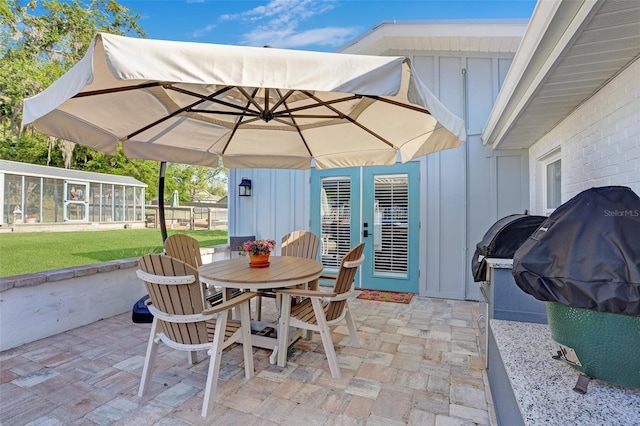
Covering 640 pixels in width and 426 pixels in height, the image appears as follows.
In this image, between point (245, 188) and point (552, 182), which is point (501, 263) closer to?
point (552, 182)

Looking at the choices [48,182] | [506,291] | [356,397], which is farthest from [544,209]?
[48,182]

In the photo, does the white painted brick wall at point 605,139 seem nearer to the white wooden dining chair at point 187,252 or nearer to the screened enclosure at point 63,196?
the white wooden dining chair at point 187,252

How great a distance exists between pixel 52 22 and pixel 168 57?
1594 cm

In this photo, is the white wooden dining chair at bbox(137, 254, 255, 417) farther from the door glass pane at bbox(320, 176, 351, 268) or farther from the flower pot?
the door glass pane at bbox(320, 176, 351, 268)

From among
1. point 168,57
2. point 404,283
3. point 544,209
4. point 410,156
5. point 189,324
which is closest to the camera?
point 168,57

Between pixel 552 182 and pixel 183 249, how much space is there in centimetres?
446

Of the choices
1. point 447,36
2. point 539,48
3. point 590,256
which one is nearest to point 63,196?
point 447,36

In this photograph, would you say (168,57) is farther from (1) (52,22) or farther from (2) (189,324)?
(1) (52,22)

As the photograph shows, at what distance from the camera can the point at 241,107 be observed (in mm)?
2662

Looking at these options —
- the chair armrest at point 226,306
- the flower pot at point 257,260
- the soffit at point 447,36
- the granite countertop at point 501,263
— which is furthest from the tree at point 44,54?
the granite countertop at point 501,263

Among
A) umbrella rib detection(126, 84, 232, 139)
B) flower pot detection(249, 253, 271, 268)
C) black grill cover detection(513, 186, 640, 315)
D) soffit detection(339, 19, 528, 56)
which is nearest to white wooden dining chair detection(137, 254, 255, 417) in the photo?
flower pot detection(249, 253, 271, 268)

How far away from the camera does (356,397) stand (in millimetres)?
2193

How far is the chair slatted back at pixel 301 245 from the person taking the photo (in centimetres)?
395

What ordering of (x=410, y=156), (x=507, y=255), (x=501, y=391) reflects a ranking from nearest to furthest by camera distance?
(x=501, y=391) < (x=507, y=255) < (x=410, y=156)
